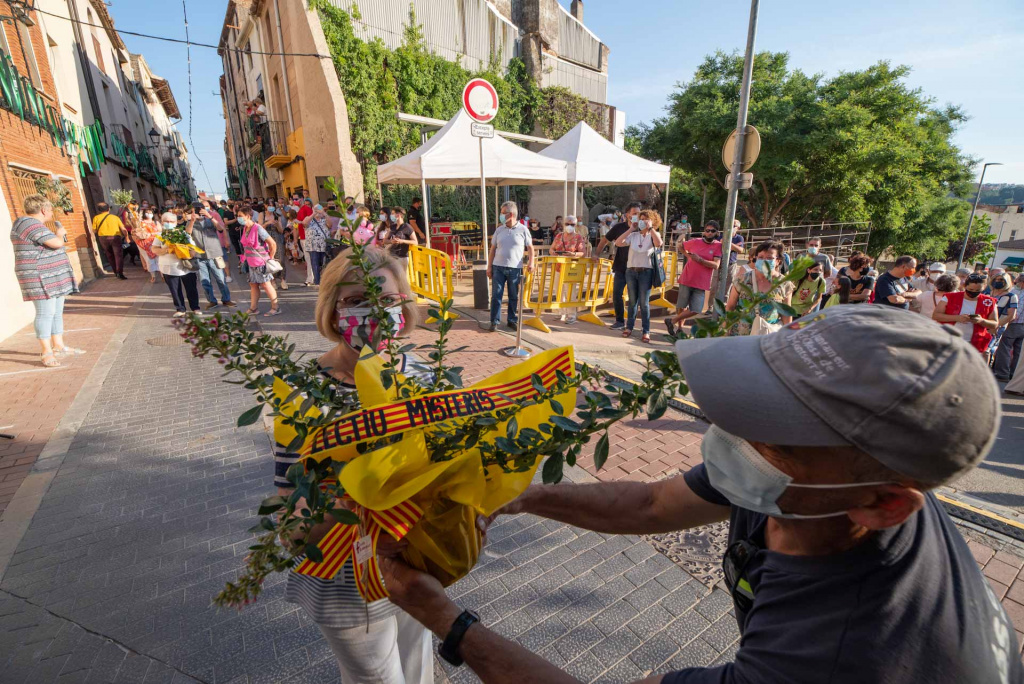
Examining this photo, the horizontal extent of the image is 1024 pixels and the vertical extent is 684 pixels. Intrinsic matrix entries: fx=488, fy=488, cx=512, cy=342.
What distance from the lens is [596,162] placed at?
36.7 ft

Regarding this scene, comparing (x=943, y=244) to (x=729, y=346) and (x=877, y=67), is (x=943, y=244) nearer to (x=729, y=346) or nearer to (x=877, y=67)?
(x=877, y=67)

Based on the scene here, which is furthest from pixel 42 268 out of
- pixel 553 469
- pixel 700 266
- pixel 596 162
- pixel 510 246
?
pixel 596 162

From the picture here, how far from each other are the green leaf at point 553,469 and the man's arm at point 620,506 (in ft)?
1.34

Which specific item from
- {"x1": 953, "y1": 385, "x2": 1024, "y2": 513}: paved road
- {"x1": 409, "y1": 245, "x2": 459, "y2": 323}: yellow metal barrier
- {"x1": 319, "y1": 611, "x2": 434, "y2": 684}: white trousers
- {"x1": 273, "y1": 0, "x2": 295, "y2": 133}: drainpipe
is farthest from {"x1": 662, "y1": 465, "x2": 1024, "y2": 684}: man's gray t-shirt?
{"x1": 273, "y1": 0, "x2": 295, "y2": 133}: drainpipe

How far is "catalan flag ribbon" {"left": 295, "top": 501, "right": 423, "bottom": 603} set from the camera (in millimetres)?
1043

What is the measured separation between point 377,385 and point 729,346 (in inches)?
30.8

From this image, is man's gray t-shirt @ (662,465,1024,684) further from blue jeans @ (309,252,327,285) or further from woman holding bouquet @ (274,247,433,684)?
blue jeans @ (309,252,327,285)

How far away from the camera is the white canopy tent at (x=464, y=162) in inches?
364

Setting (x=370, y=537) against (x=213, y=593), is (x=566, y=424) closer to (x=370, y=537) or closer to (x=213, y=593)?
(x=370, y=537)

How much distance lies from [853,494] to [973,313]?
851 centimetres

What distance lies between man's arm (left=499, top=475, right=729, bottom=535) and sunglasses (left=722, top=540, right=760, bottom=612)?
0.29 metres

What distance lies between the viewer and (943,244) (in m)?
28.7

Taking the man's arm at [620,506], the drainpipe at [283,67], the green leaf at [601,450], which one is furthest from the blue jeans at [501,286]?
the drainpipe at [283,67]

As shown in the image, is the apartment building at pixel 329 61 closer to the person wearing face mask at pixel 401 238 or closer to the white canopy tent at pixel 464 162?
the white canopy tent at pixel 464 162
